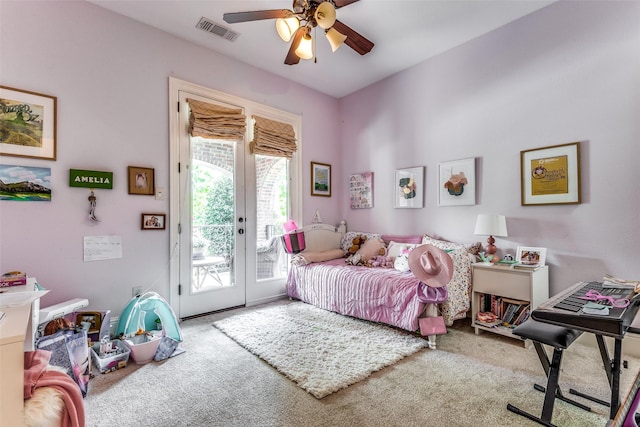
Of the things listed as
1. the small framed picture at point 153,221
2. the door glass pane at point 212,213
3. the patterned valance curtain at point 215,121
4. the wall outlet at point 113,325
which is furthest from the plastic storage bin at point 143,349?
the patterned valance curtain at point 215,121

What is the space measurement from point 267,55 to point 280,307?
2972 mm

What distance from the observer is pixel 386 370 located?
80.6 inches

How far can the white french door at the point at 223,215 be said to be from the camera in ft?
9.99

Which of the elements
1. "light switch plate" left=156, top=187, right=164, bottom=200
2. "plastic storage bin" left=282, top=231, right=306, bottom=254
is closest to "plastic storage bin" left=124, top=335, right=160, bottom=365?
"light switch plate" left=156, top=187, right=164, bottom=200

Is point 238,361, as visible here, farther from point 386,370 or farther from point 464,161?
point 464,161

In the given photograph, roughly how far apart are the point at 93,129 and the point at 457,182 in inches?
142

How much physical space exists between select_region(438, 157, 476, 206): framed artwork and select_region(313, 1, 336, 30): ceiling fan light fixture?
2049 millimetres

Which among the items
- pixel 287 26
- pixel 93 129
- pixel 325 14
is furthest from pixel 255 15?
pixel 93 129

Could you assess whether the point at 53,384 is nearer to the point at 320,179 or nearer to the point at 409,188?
the point at 409,188

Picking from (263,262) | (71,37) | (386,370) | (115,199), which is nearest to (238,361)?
(386,370)

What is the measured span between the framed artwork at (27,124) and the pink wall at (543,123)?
11.6 feet

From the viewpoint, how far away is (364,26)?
2891mm

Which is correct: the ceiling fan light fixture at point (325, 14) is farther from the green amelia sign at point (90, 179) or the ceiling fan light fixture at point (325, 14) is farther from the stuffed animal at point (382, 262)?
the stuffed animal at point (382, 262)

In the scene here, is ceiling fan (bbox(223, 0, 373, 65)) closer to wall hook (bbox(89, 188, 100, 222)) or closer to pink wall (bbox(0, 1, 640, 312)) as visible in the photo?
pink wall (bbox(0, 1, 640, 312))
